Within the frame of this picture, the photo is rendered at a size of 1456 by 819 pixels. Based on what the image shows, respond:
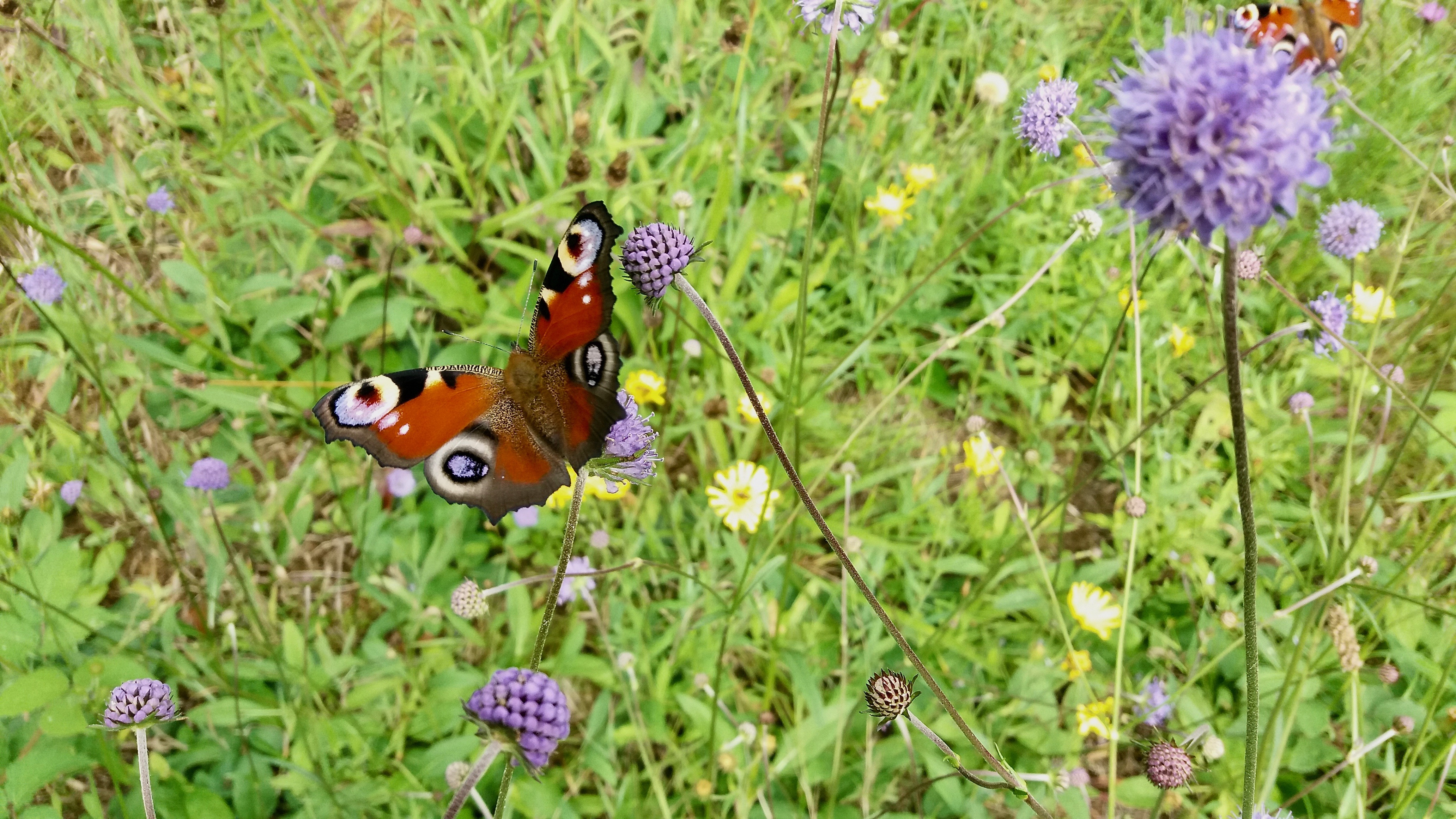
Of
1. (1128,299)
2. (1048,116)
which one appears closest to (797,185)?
(1048,116)

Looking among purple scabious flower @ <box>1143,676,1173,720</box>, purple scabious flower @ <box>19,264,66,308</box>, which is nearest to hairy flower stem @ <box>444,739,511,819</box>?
purple scabious flower @ <box>1143,676,1173,720</box>

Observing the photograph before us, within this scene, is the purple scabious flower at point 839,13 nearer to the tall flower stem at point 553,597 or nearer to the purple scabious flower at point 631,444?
the purple scabious flower at point 631,444

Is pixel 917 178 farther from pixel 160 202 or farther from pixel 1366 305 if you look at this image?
pixel 160 202

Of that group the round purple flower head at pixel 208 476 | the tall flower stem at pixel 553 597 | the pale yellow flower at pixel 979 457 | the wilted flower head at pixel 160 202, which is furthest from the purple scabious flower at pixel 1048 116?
the wilted flower head at pixel 160 202

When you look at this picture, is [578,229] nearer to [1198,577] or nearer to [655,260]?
[655,260]

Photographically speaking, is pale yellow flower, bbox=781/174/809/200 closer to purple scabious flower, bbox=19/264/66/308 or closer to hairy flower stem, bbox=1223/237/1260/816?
hairy flower stem, bbox=1223/237/1260/816
